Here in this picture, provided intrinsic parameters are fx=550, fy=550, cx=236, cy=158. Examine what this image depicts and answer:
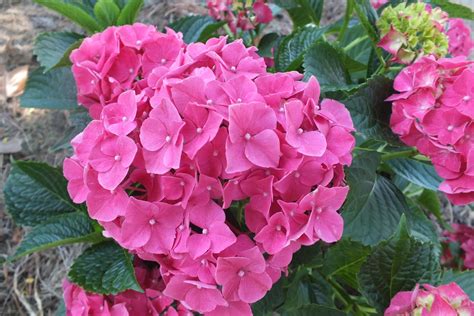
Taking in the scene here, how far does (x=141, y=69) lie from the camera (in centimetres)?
100

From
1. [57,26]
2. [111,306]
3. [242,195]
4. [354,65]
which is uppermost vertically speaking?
[242,195]

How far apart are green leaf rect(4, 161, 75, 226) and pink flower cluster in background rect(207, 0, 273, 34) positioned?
22.3 inches

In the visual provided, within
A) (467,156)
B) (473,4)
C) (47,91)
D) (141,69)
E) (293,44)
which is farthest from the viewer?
(473,4)

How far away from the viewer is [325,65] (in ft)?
3.49

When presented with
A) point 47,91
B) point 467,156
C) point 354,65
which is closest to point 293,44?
point 354,65

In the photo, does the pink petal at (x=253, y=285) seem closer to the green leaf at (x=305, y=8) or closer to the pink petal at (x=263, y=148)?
the pink petal at (x=263, y=148)

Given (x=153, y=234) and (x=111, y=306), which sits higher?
(x=153, y=234)

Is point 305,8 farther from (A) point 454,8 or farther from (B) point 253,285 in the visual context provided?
(B) point 253,285

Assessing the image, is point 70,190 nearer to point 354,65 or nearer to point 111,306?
point 111,306

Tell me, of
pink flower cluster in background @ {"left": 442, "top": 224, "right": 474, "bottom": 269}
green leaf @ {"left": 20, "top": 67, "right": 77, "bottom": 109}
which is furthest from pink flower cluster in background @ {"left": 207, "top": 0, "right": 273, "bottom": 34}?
pink flower cluster in background @ {"left": 442, "top": 224, "right": 474, "bottom": 269}

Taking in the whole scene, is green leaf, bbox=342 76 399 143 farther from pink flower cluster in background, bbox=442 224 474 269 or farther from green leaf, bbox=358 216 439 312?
pink flower cluster in background, bbox=442 224 474 269

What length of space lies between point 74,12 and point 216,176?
0.68m

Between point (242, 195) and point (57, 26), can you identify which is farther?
point (57, 26)

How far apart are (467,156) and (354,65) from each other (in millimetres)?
466
